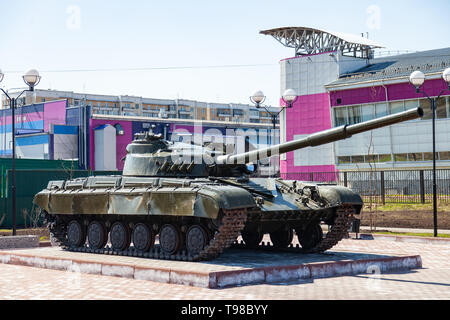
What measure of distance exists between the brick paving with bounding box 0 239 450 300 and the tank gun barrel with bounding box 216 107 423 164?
2810 mm

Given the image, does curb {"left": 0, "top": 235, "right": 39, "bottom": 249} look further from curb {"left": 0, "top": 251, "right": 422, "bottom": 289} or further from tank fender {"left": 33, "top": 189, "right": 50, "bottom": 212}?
curb {"left": 0, "top": 251, "right": 422, "bottom": 289}

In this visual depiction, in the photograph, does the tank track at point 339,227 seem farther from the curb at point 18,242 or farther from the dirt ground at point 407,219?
the dirt ground at point 407,219

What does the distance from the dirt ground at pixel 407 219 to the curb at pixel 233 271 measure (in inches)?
480

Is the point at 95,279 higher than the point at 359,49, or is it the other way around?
the point at 359,49

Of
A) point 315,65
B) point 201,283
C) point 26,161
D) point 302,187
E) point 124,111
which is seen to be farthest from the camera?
point 124,111

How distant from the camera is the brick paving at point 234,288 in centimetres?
1188

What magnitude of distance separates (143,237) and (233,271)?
15.2 ft

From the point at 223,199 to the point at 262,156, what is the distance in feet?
7.01

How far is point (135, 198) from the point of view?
55.4 ft

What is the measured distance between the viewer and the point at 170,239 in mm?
16406

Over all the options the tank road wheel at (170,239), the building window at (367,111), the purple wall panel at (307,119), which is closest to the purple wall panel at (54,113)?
the purple wall panel at (307,119)
